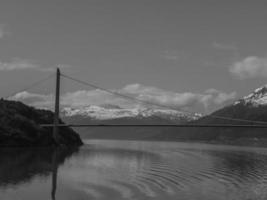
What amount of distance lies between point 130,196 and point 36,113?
10068 centimetres

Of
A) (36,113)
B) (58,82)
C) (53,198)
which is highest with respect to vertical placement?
(58,82)

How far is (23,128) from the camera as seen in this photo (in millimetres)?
114188

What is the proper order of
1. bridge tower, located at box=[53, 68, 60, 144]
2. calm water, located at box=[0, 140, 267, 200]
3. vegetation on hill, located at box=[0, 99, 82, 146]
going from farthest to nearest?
1. bridge tower, located at box=[53, 68, 60, 144]
2. vegetation on hill, located at box=[0, 99, 82, 146]
3. calm water, located at box=[0, 140, 267, 200]

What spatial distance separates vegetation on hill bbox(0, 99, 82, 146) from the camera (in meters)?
108

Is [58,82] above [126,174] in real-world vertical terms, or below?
above

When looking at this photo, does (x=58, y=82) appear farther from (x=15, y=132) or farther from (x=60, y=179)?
(x=60, y=179)

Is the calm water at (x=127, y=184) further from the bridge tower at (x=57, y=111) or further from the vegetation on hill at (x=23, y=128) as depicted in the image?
the bridge tower at (x=57, y=111)

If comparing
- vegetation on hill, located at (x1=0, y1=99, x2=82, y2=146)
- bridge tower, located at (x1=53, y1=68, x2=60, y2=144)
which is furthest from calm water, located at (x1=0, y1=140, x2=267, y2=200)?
bridge tower, located at (x1=53, y1=68, x2=60, y2=144)

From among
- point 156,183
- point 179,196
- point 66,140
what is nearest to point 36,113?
point 66,140

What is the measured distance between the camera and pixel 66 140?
439 feet

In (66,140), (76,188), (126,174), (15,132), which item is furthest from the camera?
(66,140)

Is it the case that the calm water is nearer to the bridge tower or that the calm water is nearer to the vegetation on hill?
the vegetation on hill

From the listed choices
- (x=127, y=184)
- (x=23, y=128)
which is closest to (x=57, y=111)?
(x=23, y=128)

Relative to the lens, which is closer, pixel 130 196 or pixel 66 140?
pixel 130 196
